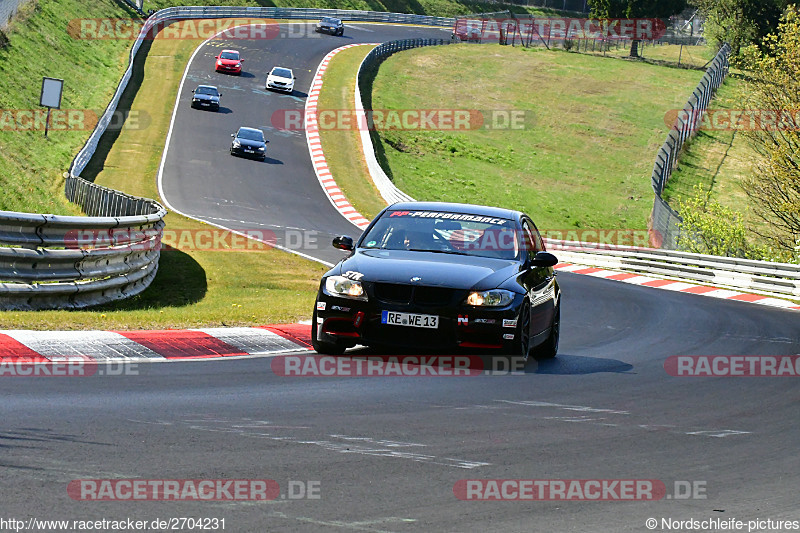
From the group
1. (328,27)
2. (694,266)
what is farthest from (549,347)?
(328,27)

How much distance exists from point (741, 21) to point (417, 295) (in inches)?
2962

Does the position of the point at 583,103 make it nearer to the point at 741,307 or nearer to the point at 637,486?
the point at 741,307

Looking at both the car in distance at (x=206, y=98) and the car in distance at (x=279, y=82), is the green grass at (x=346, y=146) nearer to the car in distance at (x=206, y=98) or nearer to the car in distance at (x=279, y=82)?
the car in distance at (x=279, y=82)

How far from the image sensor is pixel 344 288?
973cm

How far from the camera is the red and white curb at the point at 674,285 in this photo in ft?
79.2

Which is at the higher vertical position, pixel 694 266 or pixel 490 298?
pixel 490 298

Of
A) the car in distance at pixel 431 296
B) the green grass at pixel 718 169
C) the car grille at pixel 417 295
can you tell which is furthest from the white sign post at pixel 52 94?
the car grille at pixel 417 295

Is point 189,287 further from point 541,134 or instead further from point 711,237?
point 541,134

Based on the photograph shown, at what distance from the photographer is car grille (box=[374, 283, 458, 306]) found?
31.2 feet

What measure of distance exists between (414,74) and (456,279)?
196 feet

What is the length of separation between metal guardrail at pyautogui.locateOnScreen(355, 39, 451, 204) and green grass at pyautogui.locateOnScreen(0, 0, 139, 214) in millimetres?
11175

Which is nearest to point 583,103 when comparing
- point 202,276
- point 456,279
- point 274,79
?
point 274,79

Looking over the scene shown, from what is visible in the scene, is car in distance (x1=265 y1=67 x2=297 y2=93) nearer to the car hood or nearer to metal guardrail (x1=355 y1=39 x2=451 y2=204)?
metal guardrail (x1=355 y1=39 x2=451 y2=204)

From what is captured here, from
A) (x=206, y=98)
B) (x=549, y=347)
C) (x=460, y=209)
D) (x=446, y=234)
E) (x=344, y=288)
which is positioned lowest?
(x=206, y=98)
